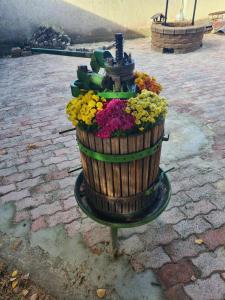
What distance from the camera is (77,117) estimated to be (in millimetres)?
2189

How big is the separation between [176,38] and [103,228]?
885cm

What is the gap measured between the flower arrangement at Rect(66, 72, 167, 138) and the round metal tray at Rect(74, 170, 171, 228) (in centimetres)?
88

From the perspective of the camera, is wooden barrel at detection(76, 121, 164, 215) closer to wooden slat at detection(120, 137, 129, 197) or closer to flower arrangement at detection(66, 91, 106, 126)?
wooden slat at detection(120, 137, 129, 197)

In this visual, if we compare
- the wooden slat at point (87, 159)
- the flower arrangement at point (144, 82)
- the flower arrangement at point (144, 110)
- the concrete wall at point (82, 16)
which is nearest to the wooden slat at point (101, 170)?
the wooden slat at point (87, 159)

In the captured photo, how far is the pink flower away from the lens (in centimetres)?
202

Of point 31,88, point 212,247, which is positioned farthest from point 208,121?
point 31,88

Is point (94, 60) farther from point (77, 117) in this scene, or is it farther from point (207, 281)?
point (207, 281)

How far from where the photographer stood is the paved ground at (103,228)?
262 centimetres

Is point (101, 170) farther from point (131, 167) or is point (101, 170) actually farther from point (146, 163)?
point (146, 163)

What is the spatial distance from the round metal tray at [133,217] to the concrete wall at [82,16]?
1066 cm

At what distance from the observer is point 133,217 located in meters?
2.57

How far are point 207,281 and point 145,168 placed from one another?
1309mm

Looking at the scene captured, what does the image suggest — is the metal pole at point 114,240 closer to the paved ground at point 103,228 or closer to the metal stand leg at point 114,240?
the metal stand leg at point 114,240

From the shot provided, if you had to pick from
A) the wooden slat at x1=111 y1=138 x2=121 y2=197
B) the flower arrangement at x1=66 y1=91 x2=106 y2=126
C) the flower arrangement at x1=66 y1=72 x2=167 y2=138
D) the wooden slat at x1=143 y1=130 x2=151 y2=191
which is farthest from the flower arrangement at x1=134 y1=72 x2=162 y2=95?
the wooden slat at x1=111 y1=138 x2=121 y2=197
